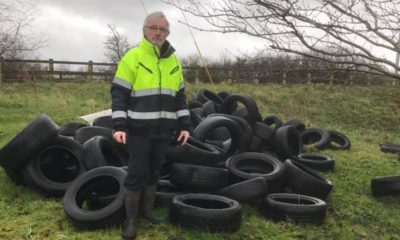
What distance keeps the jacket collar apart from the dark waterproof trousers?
805mm

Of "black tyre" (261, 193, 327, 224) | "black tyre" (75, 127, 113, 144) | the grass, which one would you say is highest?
"black tyre" (75, 127, 113, 144)

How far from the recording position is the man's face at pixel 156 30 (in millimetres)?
4219

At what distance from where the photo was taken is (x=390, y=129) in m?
19.1

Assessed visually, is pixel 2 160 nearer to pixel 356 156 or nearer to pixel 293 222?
pixel 293 222

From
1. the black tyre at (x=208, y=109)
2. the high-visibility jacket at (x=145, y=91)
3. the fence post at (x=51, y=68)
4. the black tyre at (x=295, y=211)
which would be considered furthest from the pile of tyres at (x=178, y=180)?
the fence post at (x=51, y=68)

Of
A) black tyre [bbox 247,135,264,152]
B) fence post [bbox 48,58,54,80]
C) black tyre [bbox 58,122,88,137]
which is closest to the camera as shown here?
black tyre [bbox 247,135,264,152]

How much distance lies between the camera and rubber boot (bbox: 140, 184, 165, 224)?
15.1 feet

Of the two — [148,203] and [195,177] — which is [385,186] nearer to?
[195,177]

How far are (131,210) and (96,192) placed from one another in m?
1.09

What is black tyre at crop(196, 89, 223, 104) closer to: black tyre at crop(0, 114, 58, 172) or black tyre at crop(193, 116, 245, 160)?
black tyre at crop(193, 116, 245, 160)

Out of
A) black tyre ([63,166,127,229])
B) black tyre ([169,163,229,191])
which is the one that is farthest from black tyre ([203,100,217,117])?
black tyre ([63,166,127,229])

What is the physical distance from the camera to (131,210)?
14.6ft

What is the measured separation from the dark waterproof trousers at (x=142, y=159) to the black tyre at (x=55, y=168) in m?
1.65

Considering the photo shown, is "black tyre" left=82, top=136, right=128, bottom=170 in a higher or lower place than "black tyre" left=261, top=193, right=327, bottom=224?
higher
